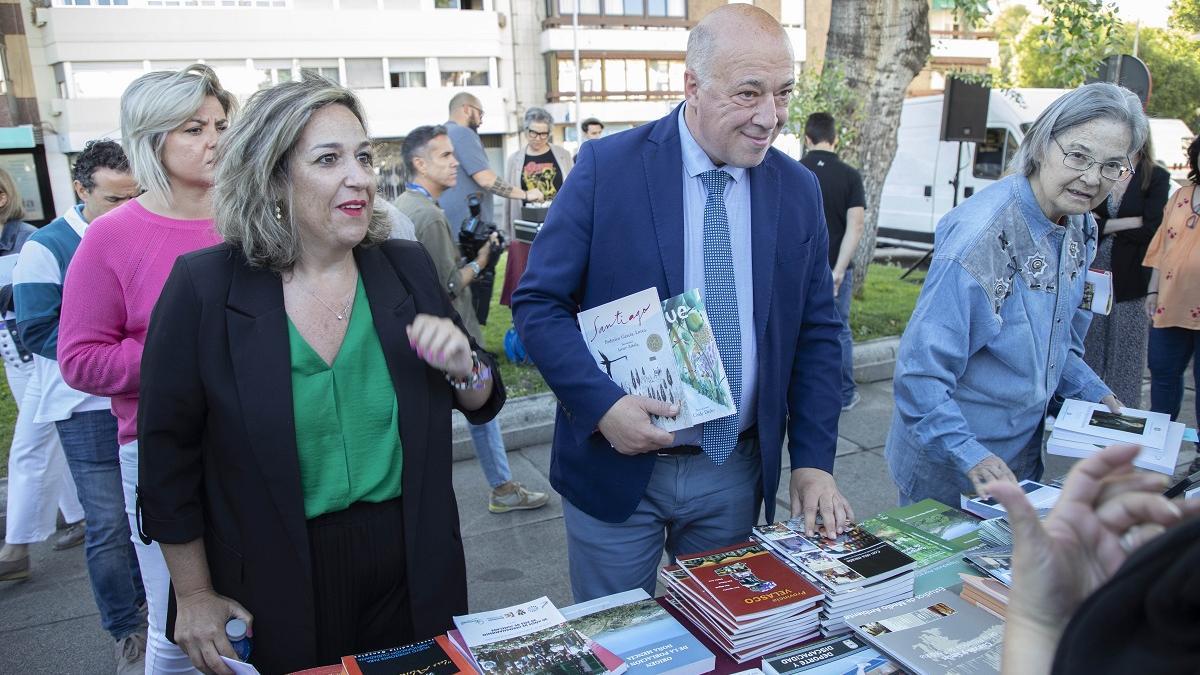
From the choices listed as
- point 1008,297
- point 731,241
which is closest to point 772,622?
point 731,241

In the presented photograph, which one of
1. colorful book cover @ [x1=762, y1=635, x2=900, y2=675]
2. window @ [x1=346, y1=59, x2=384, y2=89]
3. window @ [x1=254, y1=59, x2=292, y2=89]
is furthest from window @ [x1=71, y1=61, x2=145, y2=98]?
colorful book cover @ [x1=762, y1=635, x2=900, y2=675]

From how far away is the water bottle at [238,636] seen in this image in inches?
73.1

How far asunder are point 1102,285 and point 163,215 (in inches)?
121

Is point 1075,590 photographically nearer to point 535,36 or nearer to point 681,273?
point 681,273

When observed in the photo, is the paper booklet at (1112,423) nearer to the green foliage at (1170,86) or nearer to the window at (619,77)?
the green foliage at (1170,86)

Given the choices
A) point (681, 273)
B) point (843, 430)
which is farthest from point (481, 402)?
point (843, 430)

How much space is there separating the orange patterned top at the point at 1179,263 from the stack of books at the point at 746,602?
4118 mm

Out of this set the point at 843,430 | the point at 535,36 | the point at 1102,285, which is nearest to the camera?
the point at 1102,285

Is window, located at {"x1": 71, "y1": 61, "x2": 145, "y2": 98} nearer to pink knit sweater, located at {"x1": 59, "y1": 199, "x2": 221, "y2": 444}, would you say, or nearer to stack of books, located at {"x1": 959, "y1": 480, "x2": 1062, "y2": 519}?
pink knit sweater, located at {"x1": 59, "y1": 199, "x2": 221, "y2": 444}

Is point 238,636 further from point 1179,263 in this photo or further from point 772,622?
point 1179,263

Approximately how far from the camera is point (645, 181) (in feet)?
7.00

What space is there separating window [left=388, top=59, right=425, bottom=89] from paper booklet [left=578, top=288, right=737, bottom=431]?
3175cm

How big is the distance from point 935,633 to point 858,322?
270 inches

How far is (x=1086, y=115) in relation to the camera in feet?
7.48
